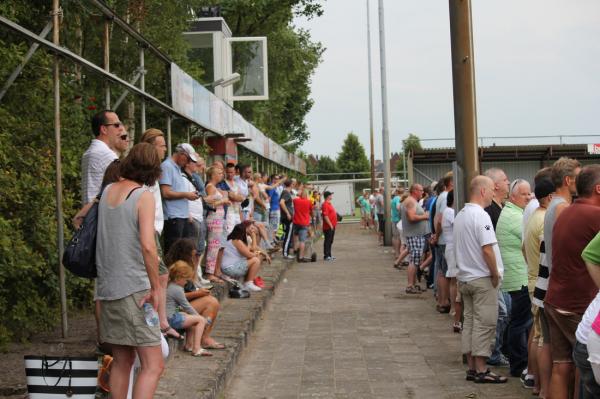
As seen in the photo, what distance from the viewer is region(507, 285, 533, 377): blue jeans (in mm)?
8688

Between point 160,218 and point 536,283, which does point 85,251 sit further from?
point 536,283

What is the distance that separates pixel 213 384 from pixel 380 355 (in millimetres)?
3100

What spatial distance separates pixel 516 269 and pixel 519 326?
53 cm

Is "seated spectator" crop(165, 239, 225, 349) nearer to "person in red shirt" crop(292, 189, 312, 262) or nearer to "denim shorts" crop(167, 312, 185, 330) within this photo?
"denim shorts" crop(167, 312, 185, 330)

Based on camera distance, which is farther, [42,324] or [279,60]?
[279,60]

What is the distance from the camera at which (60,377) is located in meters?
5.28

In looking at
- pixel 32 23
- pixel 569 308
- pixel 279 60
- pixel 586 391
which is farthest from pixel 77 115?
pixel 279 60

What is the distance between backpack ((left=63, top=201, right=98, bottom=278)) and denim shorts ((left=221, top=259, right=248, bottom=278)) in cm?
774

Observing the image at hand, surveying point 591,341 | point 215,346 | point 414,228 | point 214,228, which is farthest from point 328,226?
point 591,341

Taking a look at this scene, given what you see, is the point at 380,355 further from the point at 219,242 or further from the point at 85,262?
the point at 85,262

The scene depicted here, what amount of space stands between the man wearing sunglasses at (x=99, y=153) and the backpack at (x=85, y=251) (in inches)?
49.3

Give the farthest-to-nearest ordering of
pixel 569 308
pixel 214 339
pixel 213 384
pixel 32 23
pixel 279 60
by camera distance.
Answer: pixel 279 60 < pixel 214 339 < pixel 32 23 < pixel 213 384 < pixel 569 308

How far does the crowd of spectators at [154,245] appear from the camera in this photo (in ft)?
17.8

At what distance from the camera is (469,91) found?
10578 millimetres
